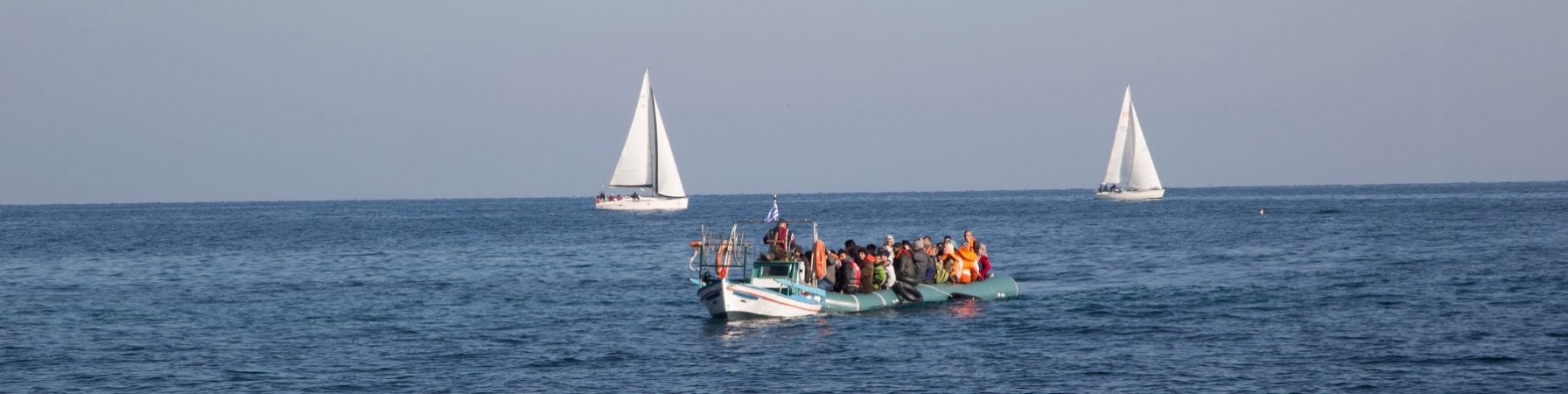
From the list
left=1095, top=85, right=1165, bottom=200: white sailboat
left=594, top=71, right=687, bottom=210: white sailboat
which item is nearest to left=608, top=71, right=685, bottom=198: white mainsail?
left=594, top=71, right=687, bottom=210: white sailboat

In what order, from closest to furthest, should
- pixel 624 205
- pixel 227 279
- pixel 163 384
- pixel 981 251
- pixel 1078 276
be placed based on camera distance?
pixel 163 384 → pixel 981 251 → pixel 1078 276 → pixel 227 279 → pixel 624 205

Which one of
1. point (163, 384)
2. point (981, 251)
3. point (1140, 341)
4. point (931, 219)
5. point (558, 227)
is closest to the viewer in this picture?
point (163, 384)

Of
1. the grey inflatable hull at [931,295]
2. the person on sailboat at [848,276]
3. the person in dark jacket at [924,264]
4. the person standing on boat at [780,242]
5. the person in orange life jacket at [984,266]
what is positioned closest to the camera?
the person standing on boat at [780,242]

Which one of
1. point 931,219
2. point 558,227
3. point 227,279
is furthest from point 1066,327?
point 931,219

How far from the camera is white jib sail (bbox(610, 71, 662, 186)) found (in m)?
101

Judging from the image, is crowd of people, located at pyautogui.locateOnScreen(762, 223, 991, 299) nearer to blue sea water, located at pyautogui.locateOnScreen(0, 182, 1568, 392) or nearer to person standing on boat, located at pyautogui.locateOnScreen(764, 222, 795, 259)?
person standing on boat, located at pyautogui.locateOnScreen(764, 222, 795, 259)

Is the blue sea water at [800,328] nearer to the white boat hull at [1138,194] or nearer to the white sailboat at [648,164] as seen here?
the white sailboat at [648,164]

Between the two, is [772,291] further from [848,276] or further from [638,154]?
[638,154]

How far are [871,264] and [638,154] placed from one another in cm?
7414

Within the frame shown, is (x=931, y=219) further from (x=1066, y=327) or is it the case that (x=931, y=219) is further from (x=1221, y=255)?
(x=1066, y=327)

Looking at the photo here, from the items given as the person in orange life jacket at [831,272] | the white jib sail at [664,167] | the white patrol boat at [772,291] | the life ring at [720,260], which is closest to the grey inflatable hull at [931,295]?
the white patrol boat at [772,291]

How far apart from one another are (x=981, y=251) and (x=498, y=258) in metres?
24.9

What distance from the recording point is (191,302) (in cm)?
3412

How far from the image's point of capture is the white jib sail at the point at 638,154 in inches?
3986
